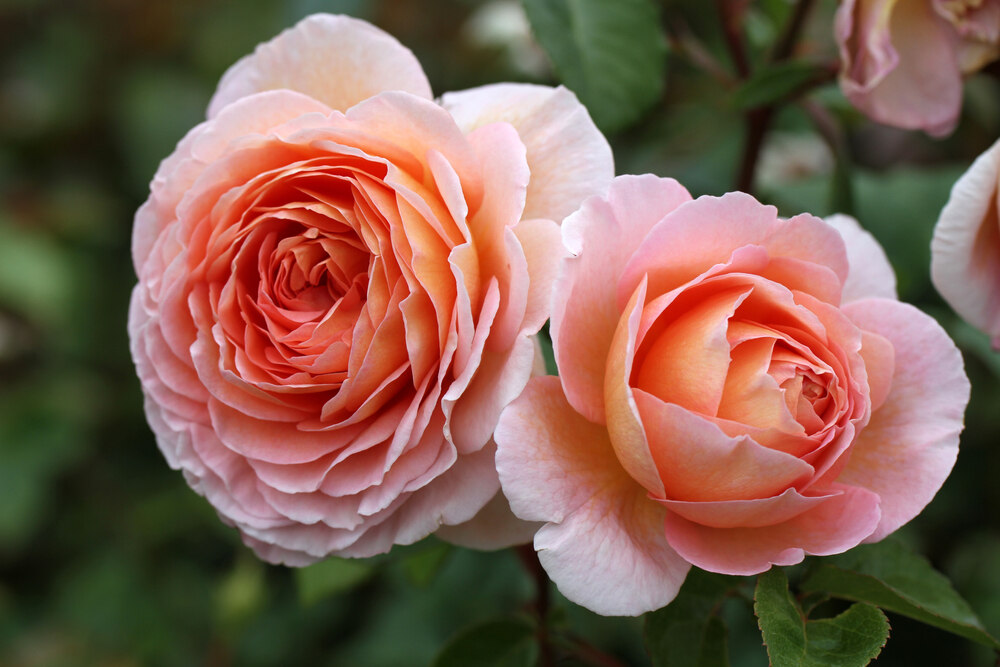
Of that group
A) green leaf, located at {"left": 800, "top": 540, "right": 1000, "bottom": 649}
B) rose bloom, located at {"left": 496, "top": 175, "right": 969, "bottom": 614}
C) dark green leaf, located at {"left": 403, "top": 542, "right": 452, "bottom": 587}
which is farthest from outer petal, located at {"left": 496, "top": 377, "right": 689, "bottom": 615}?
dark green leaf, located at {"left": 403, "top": 542, "right": 452, "bottom": 587}

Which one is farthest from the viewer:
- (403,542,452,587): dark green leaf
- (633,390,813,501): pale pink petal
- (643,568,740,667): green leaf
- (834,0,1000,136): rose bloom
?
(403,542,452,587): dark green leaf

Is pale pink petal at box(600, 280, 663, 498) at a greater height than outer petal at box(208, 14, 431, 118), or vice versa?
outer petal at box(208, 14, 431, 118)

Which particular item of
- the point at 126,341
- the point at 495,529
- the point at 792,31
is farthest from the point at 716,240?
the point at 126,341

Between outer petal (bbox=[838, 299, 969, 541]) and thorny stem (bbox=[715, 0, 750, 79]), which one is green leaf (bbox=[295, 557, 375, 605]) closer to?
outer petal (bbox=[838, 299, 969, 541])

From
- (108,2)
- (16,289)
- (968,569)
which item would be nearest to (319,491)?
(968,569)

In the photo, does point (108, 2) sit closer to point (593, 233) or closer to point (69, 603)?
point (69, 603)

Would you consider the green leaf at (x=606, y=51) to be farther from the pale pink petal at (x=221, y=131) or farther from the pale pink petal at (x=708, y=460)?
the pale pink petal at (x=708, y=460)
